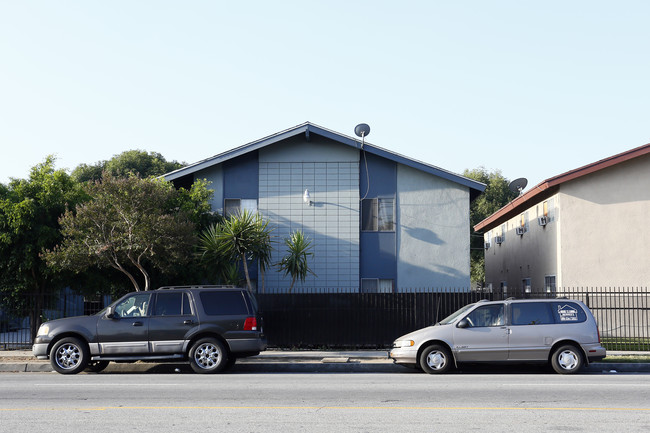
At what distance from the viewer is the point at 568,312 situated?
574 inches

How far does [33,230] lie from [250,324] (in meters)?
7.67

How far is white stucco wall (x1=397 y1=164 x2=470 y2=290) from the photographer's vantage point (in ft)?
78.0

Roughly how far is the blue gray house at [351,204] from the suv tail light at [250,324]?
861cm

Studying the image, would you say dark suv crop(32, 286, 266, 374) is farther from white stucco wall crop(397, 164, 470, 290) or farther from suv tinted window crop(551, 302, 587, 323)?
white stucco wall crop(397, 164, 470, 290)

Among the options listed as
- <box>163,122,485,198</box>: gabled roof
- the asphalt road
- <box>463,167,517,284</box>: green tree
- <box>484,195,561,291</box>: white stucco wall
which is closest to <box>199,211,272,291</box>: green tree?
<box>163,122,485,198</box>: gabled roof

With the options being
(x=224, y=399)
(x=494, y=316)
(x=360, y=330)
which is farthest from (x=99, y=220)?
(x=494, y=316)

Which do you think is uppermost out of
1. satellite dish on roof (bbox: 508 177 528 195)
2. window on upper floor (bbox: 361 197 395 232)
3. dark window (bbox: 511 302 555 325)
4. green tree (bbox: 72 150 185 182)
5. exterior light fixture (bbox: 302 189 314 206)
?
green tree (bbox: 72 150 185 182)

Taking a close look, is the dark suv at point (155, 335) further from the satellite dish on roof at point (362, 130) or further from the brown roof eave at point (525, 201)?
the brown roof eave at point (525, 201)

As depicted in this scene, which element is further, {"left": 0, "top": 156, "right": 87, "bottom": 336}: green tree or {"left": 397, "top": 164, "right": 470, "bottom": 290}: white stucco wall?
{"left": 397, "top": 164, "right": 470, "bottom": 290}: white stucco wall

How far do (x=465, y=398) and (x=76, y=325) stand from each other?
8513 millimetres

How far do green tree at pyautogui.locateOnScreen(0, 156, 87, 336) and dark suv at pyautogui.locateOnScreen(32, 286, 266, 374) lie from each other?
13.1ft

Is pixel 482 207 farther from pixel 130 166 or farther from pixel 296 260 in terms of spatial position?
pixel 296 260

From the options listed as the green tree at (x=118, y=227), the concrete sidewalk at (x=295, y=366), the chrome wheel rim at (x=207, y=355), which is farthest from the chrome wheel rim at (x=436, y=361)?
the green tree at (x=118, y=227)

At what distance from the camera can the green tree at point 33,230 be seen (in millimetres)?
18734
